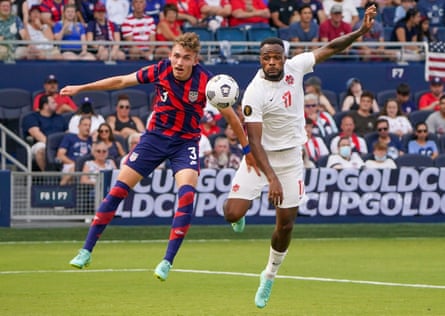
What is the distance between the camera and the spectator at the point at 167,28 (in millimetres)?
23453

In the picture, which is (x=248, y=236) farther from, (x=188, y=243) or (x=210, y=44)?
(x=210, y=44)

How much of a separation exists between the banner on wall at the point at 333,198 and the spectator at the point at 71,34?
4464 mm

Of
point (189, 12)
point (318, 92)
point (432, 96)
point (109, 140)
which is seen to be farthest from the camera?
point (189, 12)

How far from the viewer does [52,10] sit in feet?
76.5

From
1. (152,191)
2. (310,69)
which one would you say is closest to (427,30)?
(152,191)

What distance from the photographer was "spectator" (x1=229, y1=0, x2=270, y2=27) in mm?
24766

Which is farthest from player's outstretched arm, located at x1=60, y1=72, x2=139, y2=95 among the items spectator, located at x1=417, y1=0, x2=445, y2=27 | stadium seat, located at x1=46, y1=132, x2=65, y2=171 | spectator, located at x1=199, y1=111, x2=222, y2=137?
spectator, located at x1=417, y1=0, x2=445, y2=27

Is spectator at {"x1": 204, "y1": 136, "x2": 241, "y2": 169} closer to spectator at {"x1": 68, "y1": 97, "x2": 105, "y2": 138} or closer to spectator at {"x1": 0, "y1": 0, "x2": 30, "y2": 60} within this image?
spectator at {"x1": 68, "y1": 97, "x2": 105, "y2": 138}

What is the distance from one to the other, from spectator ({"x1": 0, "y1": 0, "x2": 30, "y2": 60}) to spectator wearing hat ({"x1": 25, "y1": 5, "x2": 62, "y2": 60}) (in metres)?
0.12

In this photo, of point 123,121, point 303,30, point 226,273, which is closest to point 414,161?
point 303,30

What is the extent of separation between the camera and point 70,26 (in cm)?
2312

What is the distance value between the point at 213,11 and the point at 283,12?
1.59 meters

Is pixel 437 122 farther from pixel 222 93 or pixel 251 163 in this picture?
pixel 222 93

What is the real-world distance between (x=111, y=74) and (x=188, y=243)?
5771mm
